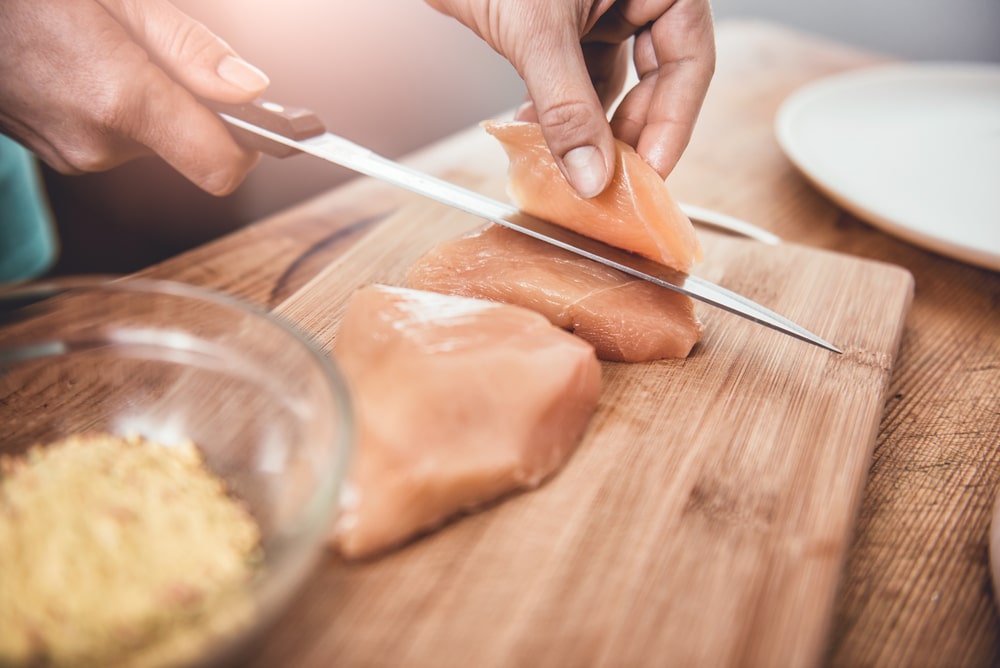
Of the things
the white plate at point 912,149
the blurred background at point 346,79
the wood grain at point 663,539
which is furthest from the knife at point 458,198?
the blurred background at point 346,79

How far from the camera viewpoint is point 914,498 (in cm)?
137

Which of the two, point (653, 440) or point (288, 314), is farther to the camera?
point (288, 314)

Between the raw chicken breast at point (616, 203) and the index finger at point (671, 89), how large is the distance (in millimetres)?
139

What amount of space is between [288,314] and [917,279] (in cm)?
176

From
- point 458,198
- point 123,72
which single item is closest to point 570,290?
point 458,198

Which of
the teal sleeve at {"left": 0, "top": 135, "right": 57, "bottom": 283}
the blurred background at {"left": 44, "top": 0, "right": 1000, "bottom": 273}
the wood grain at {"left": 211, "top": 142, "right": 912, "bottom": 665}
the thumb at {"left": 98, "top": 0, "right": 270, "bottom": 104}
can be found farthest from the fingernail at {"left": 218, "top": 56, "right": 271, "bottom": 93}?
the blurred background at {"left": 44, "top": 0, "right": 1000, "bottom": 273}

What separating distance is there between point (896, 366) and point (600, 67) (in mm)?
1207

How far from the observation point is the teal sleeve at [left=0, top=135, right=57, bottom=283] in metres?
2.31

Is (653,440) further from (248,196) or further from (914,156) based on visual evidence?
(248,196)

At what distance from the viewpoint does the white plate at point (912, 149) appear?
2.08 metres

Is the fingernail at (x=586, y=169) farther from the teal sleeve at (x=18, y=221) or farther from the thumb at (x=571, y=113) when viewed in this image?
the teal sleeve at (x=18, y=221)

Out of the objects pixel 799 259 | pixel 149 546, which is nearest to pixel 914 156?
pixel 799 259

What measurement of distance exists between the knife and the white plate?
0.77 metres

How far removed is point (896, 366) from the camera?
172 cm
